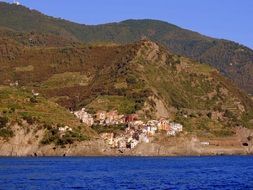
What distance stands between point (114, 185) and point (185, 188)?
11.6 meters

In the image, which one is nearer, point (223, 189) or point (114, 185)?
point (223, 189)

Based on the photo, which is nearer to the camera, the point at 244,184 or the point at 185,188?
the point at 185,188

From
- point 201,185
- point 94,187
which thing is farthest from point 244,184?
point 94,187

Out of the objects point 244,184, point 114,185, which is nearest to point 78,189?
point 114,185

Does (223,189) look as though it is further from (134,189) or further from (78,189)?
(78,189)

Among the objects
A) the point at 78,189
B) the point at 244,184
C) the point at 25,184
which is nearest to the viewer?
the point at 78,189

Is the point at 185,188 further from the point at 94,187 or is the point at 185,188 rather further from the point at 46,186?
the point at 46,186

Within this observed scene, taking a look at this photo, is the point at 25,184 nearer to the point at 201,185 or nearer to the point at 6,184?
the point at 6,184

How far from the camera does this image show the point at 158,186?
91.5 meters

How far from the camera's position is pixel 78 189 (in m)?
84.8

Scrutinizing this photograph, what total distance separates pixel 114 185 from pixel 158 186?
6884mm

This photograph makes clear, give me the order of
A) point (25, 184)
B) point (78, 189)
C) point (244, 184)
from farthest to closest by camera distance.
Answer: point (244, 184)
point (25, 184)
point (78, 189)

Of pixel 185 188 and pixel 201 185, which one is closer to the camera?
pixel 185 188

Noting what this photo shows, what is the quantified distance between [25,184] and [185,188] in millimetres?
21806
